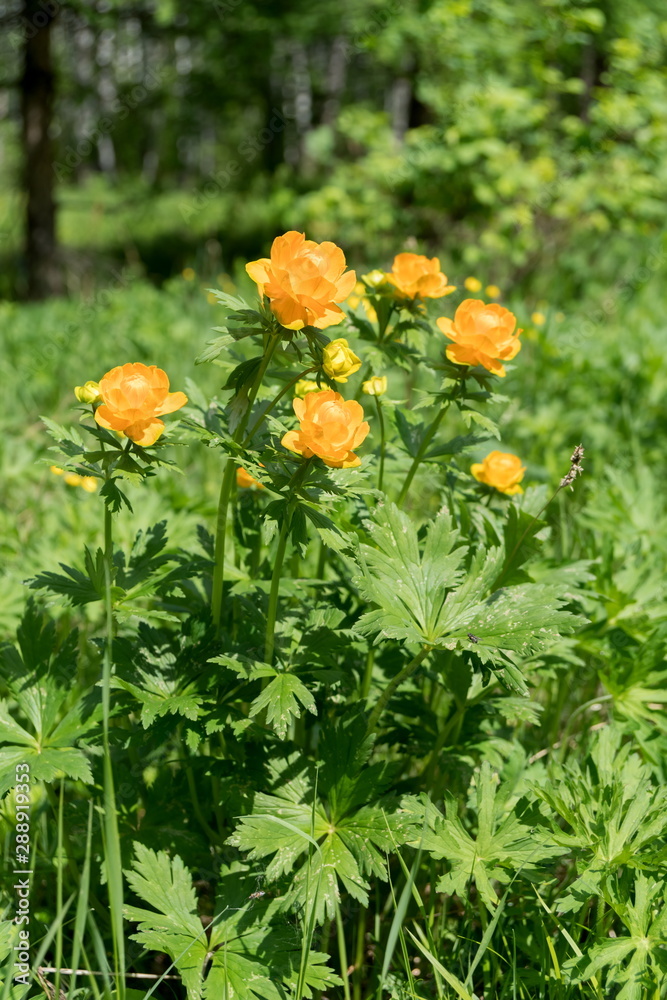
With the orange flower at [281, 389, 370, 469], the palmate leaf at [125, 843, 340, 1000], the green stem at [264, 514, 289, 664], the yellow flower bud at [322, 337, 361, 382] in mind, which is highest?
the yellow flower bud at [322, 337, 361, 382]

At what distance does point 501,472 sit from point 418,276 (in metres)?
0.40

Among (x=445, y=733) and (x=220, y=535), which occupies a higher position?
(x=220, y=535)

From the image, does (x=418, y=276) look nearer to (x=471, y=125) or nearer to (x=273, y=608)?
(x=273, y=608)

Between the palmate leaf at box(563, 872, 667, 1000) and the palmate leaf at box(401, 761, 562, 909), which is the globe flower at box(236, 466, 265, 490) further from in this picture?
the palmate leaf at box(563, 872, 667, 1000)

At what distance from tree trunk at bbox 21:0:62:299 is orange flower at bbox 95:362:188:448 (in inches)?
211

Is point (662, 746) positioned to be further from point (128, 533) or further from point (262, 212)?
point (262, 212)

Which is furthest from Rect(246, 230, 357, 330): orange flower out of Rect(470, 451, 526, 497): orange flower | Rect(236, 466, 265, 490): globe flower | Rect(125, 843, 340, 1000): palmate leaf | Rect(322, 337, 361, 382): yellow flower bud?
Rect(125, 843, 340, 1000): palmate leaf

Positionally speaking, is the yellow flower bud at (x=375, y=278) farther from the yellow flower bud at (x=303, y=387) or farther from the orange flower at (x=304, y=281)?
the orange flower at (x=304, y=281)

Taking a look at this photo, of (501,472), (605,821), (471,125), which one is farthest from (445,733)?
(471,125)

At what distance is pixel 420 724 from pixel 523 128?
4908 millimetres

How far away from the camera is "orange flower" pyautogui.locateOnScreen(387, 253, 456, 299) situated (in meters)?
1.22

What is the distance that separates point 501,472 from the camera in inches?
55.7

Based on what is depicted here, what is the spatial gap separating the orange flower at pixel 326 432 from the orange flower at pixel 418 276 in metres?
0.39

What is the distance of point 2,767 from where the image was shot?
1.05 m
